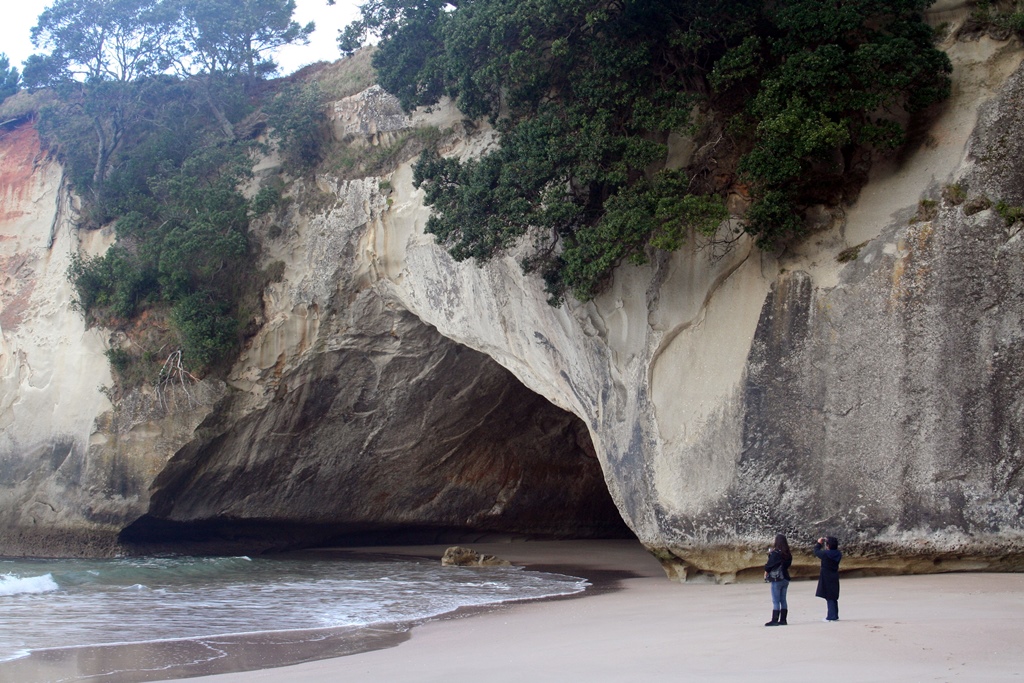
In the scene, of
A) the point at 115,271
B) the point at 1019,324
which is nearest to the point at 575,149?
the point at 1019,324

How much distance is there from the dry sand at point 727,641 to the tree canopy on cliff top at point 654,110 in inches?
158

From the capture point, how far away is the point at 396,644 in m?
8.12

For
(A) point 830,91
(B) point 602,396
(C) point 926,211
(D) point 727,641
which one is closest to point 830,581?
(D) point 727,641

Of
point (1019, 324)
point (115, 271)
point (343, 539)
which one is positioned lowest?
point (343, 539)

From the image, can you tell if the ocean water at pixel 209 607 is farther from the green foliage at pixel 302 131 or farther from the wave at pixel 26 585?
the green foliage at pixel 302 131

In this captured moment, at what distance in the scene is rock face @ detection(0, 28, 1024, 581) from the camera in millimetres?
9336

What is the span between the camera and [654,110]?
1116cm

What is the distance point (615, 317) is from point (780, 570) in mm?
5407

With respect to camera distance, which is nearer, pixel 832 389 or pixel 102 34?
pixel 832 389

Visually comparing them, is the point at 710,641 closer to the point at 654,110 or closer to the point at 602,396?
the point at 602,396

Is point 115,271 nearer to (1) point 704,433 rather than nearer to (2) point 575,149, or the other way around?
(2) point 575,149

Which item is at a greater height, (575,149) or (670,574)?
(575,149)

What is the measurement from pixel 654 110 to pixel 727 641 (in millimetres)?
6823

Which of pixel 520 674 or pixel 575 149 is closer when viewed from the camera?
pixel 520 674
